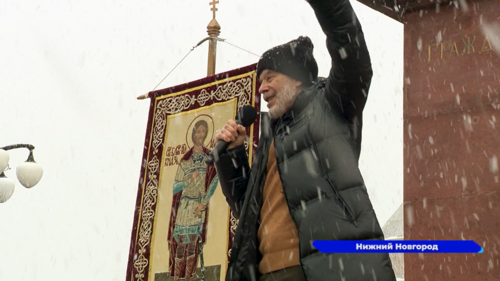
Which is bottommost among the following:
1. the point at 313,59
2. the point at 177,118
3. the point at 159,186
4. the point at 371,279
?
the point at 371,279

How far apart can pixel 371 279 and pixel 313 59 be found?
1.05 meters

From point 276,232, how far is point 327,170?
0.30 meters

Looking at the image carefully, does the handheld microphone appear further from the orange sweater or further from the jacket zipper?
the jacket zipper

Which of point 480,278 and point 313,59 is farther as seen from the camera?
point 480,278

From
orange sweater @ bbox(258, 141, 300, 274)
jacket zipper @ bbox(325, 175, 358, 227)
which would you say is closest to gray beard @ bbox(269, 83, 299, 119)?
orange sweater @ bbox(258, 141, 300, 274)

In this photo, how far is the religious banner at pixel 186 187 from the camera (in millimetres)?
6812

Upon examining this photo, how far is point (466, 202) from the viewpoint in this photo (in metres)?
4.14

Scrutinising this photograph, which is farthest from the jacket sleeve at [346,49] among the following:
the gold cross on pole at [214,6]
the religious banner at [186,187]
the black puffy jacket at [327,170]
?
the gold cross on pole at [214,6]

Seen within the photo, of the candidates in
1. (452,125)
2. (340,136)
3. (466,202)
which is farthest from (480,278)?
(340,136)

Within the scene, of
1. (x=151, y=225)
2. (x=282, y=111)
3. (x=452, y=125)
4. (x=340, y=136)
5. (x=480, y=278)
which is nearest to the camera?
(x=340, y=136)

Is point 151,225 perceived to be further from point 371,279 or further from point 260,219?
point 371,279

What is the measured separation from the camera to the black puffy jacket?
8.87 ft

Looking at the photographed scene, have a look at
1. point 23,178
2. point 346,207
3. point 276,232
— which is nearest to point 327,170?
point 346,207

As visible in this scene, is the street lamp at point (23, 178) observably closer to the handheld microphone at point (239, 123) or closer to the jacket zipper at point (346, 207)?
the handheld microphone at point (239, 123)
